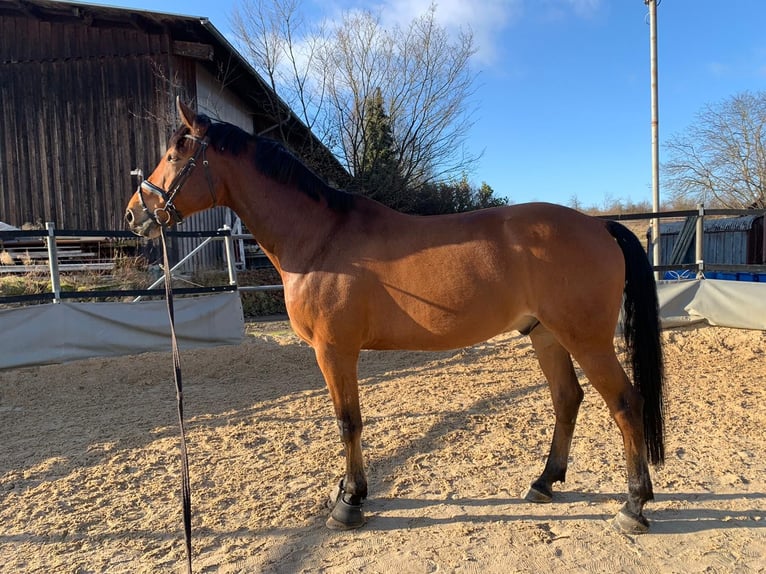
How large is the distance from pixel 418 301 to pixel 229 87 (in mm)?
12527

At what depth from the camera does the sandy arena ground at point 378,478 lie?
2250 millimetres

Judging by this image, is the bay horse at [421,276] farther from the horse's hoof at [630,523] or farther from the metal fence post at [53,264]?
the metal fence post at [53,264]

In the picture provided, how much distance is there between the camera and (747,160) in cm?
2275

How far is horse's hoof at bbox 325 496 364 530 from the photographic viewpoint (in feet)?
8.13

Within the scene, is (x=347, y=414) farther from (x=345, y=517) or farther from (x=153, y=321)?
(x=153, y=321)

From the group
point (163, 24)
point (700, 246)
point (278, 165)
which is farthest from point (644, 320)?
point (163, 24)

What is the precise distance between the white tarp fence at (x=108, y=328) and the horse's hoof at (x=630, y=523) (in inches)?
217

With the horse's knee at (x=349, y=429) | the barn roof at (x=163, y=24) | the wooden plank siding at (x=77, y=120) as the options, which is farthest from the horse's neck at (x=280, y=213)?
the wooden plank siding at (x=77, y=120)

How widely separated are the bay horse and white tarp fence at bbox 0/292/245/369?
4026mm

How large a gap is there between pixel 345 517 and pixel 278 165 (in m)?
1.99

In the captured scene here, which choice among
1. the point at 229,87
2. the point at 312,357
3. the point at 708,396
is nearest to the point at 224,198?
the point at 312,357

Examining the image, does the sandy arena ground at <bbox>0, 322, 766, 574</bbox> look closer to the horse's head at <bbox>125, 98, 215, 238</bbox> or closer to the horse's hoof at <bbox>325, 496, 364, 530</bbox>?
the horse's hoof at <bbox>325, 496, 364, 530</bbox>

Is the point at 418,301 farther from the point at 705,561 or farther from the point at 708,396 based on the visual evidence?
the point at 708,396

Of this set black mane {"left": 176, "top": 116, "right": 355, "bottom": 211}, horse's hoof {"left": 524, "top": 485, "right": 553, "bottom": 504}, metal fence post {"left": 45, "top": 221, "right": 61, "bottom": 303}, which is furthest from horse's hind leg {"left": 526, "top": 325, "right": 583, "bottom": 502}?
metal fence post {"left": 45, "top": 221, "right": 61, "bottom": 303}
